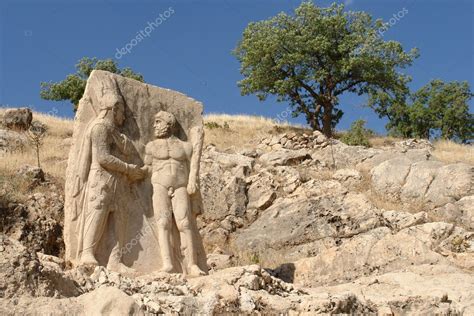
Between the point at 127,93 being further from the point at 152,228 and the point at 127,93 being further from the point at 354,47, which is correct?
the point at 354,47

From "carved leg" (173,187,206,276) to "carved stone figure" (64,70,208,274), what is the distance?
0.02 m

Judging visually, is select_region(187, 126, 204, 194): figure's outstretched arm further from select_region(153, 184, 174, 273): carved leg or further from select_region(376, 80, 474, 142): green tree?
select_region(376, 80, 474, 142): green tree

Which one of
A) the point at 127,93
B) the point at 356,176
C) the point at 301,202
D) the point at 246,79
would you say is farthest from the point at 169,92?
the point at 246,79

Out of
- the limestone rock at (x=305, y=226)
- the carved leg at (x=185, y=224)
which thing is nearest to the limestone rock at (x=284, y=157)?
the limestone rock at (x=305, y=226)

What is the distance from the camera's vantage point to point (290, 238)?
14.6m

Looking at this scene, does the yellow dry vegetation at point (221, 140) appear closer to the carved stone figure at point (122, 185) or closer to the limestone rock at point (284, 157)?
the limestone rock at point (284, 157)

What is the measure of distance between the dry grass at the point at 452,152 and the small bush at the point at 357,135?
2.75 metres

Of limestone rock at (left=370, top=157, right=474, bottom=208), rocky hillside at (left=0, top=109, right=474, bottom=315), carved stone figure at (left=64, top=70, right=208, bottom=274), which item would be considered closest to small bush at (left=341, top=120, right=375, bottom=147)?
rocky hillside at (left=0, top=109, right=474, bottom=315)

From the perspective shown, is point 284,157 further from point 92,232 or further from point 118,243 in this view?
point 92,232

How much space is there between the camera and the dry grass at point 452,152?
2322cm

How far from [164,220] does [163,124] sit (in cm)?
162

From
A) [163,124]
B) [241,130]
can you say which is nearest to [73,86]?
[241,130]

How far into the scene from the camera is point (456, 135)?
35125mm

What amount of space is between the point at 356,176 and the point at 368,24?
53.4ft
